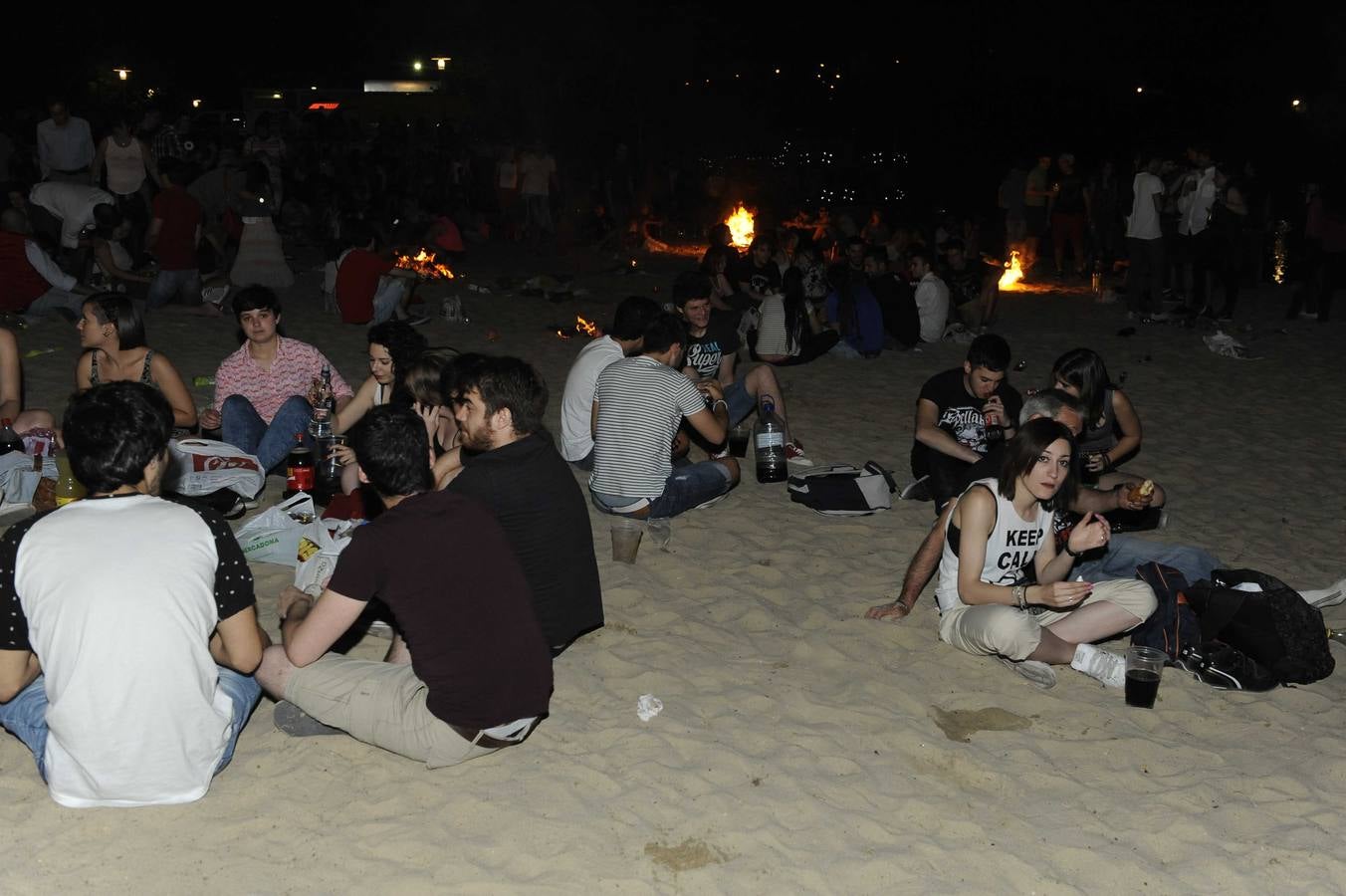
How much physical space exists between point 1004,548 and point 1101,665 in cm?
66

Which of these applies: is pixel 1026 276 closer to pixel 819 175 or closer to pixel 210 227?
pixel 819 175

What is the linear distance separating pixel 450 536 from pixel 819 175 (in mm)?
21018

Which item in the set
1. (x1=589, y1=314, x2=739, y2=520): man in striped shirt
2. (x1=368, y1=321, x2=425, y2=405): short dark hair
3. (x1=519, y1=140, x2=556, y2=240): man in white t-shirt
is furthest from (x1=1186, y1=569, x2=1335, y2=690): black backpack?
(x1=519, y1=140, x2=556, y2=240): man in white t-shirt

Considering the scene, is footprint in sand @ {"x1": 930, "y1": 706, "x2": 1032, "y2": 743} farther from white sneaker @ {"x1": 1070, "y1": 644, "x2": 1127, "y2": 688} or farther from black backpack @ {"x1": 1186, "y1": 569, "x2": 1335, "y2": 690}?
black backpack @ {"x1": 1186, "y1": 569, "x2": 1335, "y2": 690}

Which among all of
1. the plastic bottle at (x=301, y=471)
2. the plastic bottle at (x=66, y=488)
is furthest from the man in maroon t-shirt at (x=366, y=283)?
the plastic bottle at (x=66, y=488)

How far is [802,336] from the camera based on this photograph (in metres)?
11.3

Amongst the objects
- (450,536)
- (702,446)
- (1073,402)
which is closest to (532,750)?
(450,536)

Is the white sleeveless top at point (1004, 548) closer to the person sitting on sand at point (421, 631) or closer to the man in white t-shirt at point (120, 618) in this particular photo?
the person sitting on sand at point (421, 631)

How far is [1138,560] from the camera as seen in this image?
5793 mm

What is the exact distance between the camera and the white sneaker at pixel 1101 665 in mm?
5113

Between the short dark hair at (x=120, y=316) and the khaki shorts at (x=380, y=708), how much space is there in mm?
3181

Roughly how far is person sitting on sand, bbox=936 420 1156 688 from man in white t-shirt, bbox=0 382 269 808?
2986mm

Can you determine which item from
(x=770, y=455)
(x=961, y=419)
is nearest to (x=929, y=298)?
(x=770, y=455)

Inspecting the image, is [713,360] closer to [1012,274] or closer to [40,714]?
[40,714]
